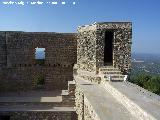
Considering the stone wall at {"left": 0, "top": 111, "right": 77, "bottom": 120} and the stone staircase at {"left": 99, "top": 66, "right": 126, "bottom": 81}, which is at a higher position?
the stone staircase at {"left": 99, "top": 66, "right": 126, "bottom": 81}

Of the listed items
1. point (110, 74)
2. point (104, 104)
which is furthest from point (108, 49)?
point (104, 104)

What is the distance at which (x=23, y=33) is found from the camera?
19.5 meters

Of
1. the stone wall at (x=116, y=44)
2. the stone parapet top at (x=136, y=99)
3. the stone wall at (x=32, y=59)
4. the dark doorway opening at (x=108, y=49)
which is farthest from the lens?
the stone wall at (x=32, y=59)

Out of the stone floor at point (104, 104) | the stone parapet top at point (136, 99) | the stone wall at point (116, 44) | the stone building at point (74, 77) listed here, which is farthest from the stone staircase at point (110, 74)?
the stone parapet top at point (136, 99)

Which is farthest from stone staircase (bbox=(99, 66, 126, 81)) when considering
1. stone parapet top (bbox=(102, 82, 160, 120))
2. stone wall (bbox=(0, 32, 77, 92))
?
stone wall (bbox=(0, 32, 77, 92))

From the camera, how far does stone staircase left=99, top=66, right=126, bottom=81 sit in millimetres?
13416

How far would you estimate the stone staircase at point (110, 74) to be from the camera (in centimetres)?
1342

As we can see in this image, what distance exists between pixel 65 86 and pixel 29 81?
2.11m

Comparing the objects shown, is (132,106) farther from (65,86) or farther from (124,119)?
(65,86)

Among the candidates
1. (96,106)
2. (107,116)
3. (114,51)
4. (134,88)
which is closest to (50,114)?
(114,51)

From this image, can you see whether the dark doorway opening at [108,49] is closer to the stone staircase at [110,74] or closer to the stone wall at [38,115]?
the stone staircase at [110,74]

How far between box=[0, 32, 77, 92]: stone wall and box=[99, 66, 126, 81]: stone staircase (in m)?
5.05

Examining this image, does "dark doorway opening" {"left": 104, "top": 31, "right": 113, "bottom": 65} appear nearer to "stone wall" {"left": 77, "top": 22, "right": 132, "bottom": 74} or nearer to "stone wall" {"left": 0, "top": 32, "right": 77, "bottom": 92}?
"stone wall" {"left": 77, "top": 22, "right": 132, "bottom": 74}

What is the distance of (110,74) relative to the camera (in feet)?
46.4
